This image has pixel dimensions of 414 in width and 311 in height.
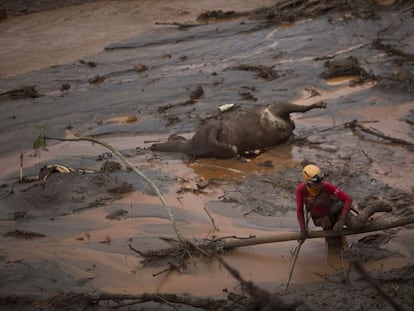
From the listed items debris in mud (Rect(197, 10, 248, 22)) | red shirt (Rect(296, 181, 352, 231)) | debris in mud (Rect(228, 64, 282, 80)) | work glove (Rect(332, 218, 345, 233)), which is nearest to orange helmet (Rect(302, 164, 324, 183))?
red shirt (Rect(296, 181, 352, 231))

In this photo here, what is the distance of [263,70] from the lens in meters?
10.7

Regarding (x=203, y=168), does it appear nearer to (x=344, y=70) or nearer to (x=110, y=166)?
(x=110, y=166)

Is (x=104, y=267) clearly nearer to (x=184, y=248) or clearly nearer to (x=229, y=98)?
(x=184, y=248)

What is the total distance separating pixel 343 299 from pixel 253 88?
6.36 meters

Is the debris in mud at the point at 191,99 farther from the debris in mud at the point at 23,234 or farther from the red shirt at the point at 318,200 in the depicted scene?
the red shirt at the point at 318,200

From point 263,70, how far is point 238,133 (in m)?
3.45

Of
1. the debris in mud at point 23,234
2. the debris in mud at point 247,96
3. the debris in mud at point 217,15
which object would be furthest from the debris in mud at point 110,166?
the debris in mud at point 217,15

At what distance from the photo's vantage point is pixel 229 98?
380 inches

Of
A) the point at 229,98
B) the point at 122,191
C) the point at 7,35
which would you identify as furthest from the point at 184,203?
the point at 7,35

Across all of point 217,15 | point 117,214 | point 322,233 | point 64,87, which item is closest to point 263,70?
point 64,87

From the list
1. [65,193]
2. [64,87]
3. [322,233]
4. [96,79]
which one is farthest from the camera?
[96,79]

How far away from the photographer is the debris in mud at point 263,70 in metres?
10.5

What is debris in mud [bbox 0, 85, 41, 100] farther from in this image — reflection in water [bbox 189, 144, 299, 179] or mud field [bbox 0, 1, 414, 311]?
reflection in water [bbox 189, 144, 299, 179]

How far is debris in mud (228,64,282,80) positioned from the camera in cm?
1052
